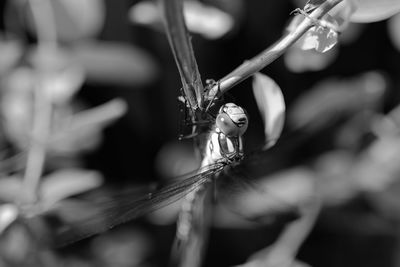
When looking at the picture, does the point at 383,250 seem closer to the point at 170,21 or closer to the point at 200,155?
the point at 200,155

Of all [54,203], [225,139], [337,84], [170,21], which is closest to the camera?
[170,21]

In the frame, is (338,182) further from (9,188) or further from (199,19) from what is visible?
(9,188)

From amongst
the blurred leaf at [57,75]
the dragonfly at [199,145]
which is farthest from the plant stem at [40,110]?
the dragonfly at [199,145]

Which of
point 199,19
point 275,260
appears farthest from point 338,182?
point 199,19

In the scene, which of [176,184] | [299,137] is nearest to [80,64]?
[299,137]

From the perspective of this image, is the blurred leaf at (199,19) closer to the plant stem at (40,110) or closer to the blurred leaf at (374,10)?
the plant stem at (40,110)

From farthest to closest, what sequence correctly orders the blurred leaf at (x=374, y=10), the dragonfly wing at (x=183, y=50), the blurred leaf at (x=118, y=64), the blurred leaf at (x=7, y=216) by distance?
1. the blurred leaf at (x=118, y=64)
2. the blurred leaf at (x=7, y=216)
3. the blurred leaf at (x=374, y=10)
4. the dragonfly wing at (x=183, y=50)
